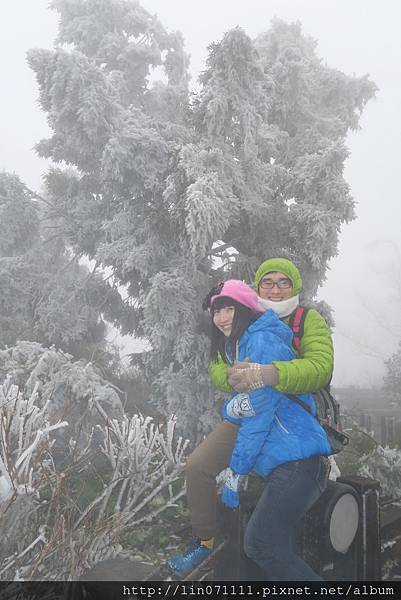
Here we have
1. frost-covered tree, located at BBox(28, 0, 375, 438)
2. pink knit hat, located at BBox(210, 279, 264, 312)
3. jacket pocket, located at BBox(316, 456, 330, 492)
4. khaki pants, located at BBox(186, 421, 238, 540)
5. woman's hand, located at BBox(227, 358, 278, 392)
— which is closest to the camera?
woman's hand, located at BBox(227, 358, 278, 392)

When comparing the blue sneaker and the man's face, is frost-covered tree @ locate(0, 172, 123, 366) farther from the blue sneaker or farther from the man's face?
the man's face

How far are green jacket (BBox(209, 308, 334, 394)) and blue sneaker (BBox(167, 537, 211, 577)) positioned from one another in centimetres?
103

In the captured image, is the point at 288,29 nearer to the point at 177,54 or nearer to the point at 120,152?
the point at 177,54

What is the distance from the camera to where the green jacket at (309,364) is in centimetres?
231

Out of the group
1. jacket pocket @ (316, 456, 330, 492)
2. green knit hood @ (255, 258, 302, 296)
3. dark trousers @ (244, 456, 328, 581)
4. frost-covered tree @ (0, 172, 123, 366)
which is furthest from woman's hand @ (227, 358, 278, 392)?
frost-covered tree @ (0, 172, 123, 366)

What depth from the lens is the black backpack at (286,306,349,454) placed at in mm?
2676

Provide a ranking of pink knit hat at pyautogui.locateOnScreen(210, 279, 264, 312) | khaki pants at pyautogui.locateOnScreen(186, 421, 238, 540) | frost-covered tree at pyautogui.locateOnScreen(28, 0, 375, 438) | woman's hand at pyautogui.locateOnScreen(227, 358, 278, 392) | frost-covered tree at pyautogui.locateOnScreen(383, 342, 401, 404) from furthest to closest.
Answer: frost-covered tree at pyautogui.locateOnScreen(383, 342, 401, 404), frost-covered tree at pyautogui.locateOnScreen(28, 0, 375, 438), khaki pants at pyautogui.locateOnScreen(186, 421, 238, 540), pink knit hat at pyautogui.locateOnScreen(210, 279, 264, 312), woman's hand at pyautogui.locateOnScreen(227, 358, 278, 392)

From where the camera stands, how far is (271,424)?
2.41 m

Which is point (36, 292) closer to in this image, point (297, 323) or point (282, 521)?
point (297, 323)

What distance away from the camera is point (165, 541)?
4.36 meters

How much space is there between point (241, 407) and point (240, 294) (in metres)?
0.65

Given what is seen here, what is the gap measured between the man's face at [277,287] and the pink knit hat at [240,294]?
173 millimetres

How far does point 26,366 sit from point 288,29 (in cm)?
1062

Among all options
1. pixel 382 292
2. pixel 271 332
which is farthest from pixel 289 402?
pixel 382 292
